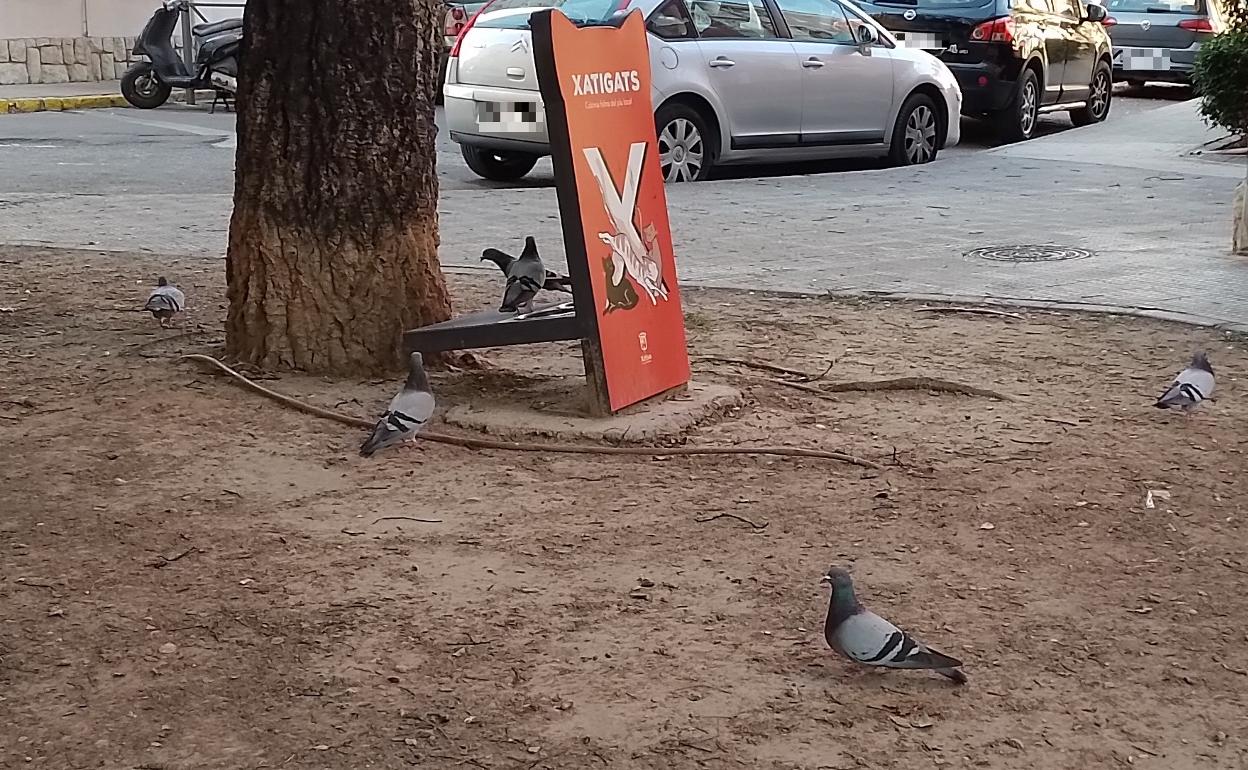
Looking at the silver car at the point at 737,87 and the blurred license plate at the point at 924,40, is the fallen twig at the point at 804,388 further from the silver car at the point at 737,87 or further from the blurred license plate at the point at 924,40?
the blurred license plate at the point at 924,40

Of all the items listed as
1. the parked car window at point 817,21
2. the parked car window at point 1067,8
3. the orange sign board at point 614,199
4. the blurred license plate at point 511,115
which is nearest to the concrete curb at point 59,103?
the blurred license plate at point 511,115

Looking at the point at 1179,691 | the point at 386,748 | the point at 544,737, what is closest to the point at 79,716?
the point at 386,748

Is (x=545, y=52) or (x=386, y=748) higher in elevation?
(x=545, y=52)

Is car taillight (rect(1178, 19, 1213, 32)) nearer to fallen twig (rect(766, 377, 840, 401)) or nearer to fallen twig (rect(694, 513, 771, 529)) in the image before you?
fallen twig (rect(766, 377, 840, 401))

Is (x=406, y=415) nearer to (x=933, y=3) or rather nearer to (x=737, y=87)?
(x=737, y=87)

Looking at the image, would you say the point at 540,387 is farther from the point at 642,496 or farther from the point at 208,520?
the point at 208,520

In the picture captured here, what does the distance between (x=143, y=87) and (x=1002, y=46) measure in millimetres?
10344

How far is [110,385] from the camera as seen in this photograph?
5512 mm

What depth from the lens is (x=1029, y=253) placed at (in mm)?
8758

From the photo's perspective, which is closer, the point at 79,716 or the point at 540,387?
the point at 79,716

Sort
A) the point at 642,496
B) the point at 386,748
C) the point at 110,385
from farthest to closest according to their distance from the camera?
the point at 110,385
the point at 642,496
the point at 386,748

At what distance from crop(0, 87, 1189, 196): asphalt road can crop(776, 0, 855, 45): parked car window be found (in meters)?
1.24

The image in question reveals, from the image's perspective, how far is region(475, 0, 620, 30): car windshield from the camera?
11.2m

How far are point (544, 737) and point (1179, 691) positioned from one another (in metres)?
1.36
